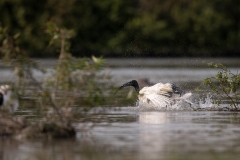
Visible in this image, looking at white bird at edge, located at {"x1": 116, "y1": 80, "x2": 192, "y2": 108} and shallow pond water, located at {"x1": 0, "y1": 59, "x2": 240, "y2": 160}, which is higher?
white bird at edge, located at {"x1": 116, "y1": 80, "x2": 192, "y2": 108}

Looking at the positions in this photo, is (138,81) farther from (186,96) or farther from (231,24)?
(231,24)

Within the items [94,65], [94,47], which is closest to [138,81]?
[94,65]

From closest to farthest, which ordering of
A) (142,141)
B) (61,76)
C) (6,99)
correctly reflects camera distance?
(142,141) → (61,76) → (6,99)

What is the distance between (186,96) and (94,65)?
20.5 ft

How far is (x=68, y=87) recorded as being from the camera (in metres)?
15.3

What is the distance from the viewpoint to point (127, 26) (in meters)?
82.2

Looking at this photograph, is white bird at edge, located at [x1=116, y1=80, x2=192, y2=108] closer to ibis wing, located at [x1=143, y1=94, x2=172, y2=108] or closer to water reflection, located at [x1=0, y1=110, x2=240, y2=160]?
ibis wing, located at [x1=143, y1=94, x2=172, y2=108]

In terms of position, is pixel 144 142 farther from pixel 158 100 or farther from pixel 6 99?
pixel 158 100

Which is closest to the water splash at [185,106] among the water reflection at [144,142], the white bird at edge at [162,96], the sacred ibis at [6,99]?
the white bird at edge at [162,96]

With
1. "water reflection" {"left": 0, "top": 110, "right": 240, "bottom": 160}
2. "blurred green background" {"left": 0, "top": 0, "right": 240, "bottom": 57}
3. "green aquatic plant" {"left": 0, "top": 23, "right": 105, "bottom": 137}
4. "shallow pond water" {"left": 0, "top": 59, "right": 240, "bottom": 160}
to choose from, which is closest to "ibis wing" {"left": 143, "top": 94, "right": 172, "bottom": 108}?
"shallow pond water" {"left": 0, "top": 59, "right": 240, "bottom": 160}

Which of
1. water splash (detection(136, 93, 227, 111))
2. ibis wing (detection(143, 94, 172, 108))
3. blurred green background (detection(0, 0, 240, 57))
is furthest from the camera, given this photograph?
blurred green background (detection(0, 0, 240, 57))

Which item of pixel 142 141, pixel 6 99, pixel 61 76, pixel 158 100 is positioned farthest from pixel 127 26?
pixel 142 141

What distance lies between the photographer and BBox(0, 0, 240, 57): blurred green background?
257 feet

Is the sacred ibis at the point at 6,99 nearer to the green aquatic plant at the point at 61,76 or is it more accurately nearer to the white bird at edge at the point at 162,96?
the green aquatic plant at the point at 61,76
